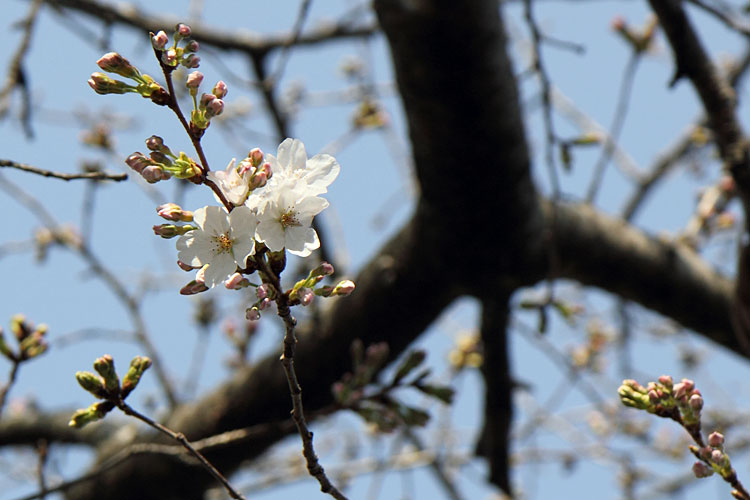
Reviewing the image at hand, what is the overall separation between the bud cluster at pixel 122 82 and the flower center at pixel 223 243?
0.18m

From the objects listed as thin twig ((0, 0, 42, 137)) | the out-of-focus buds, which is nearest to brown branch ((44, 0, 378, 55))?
thin twig ((0, 0, 42, 137))

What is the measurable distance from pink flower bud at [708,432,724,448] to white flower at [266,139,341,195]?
59cm

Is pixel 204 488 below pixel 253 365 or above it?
below

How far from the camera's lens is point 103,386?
3.45 ft

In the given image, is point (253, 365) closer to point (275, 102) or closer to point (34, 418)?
point (275, 102)

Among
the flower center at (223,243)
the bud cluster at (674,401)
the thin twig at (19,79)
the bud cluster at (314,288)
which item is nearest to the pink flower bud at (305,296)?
the bud cluster at (314,288)

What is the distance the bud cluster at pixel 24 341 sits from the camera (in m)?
1.45

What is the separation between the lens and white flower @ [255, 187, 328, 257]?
31.3 inches

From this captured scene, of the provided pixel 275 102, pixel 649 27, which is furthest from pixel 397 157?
pixel 649 27

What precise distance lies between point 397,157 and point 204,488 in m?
1.75

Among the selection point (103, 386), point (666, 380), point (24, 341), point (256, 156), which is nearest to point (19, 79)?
point (24, 341)

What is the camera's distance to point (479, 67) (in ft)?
5.51

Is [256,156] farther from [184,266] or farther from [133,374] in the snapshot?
[133,374]

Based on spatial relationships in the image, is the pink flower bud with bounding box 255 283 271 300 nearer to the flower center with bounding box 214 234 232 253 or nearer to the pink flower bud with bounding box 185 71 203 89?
the flower center with bounding box 214 234 232 253
